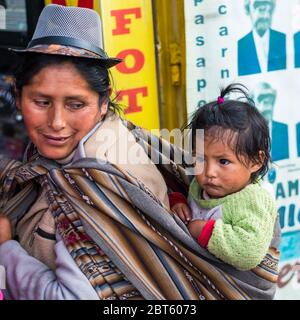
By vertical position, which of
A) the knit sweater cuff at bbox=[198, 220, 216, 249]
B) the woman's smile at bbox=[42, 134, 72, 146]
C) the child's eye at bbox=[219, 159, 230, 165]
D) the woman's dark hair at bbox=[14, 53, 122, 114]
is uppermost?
the woman's dark hair at bbox=[14, 53, 122, 114]

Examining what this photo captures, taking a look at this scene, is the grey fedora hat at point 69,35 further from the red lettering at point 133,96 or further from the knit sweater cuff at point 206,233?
the red lettering at point 133,96

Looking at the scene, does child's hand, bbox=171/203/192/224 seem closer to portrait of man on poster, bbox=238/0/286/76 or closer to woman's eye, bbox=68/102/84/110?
woman's eye, bbox=68/102/84/110

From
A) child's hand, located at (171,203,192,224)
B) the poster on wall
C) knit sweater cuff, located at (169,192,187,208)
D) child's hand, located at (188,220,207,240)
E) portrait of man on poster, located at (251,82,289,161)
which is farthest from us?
portrait of man on poster, located at (251,82,289,161)

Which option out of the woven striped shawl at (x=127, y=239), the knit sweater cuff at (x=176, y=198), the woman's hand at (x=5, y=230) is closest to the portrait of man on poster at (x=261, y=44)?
the knit sweater cuff at (x=176, y=198)

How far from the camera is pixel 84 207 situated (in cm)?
207

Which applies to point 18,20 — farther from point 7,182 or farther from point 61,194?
point 61,194

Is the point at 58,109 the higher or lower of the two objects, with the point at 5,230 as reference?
higher

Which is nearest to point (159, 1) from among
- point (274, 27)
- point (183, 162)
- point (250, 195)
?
point (274, 27)

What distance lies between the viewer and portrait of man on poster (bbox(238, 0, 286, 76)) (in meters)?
3.44

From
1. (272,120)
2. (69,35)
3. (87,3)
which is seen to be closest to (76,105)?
(69,35)

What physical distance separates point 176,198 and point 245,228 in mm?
443

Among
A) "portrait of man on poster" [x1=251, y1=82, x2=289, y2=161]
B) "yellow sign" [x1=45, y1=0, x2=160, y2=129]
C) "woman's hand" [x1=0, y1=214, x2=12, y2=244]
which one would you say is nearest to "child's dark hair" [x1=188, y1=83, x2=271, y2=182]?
"woman's hand" [x1=0, y1=214, x2=12, y2=244]

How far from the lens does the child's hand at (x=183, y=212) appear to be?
2295 mm

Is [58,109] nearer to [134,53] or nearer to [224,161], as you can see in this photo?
[224,161]
